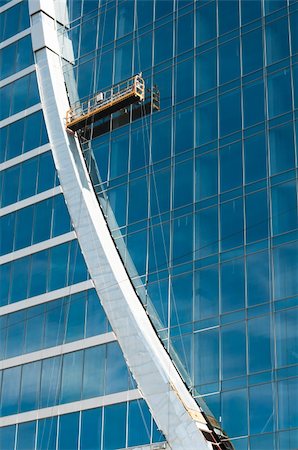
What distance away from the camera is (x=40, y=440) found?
160ft

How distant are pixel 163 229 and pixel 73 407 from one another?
964cm

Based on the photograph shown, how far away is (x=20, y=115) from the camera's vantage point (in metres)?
57.9

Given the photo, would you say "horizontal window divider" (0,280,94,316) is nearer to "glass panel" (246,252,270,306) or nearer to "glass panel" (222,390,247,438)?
"glass panel" (246,252,270,306)

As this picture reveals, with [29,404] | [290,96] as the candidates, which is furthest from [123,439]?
[290,96]

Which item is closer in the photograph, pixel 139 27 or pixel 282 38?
pixel 282 38

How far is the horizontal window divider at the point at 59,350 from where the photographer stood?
48.2 meters

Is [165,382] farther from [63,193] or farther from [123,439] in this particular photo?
[63,193]

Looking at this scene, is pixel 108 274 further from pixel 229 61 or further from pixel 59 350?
pixel 229 61

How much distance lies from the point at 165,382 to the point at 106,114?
15.3 meters

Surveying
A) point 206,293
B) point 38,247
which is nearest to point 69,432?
point 206,293

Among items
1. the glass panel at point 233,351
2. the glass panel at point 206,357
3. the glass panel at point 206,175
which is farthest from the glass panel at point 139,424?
the glass panel at point 206,175

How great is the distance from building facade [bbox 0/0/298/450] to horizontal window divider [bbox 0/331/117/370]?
0.26 feet

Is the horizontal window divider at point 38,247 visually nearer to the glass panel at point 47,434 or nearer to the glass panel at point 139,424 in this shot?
the glass panel at point 47,434

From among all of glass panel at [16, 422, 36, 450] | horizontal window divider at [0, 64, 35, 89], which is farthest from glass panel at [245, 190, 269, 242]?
horizontal window divider at [0, 64, 35, 89]
